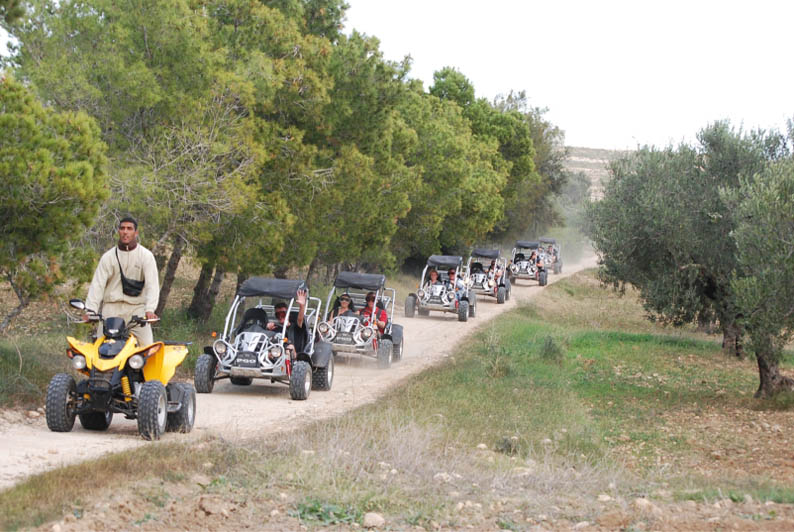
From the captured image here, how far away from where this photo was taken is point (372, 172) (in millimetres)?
23406

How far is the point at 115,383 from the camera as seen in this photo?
890 centimetres

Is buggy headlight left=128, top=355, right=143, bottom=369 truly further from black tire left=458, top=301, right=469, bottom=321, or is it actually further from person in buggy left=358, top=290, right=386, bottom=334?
black tire left=458, top=301, right=469, bottom=321

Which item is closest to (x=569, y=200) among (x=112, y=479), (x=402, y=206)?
(x=402, y=206)

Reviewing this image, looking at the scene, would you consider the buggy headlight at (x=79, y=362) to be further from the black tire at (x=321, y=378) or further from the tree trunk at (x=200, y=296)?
the tree trunk at (x=200, y=296)

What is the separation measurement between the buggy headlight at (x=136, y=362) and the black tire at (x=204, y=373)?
13.3 feet

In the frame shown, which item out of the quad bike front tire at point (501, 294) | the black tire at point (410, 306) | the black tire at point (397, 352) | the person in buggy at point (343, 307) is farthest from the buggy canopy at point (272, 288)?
the quad bike front tire at point (501, 294)

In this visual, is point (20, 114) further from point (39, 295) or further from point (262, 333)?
point (262, 333)

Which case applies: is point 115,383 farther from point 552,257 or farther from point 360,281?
point 552,257

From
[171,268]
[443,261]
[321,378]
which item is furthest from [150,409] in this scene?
[443,261]

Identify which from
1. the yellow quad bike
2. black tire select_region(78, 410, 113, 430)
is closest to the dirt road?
black tire select_region(78, 410, 113, 430)

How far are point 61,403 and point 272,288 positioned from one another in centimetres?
540

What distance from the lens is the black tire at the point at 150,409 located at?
8734mm

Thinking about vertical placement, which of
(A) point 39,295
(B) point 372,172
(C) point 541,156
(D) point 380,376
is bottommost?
(D) point 380,376

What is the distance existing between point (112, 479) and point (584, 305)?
3239 centimetres
